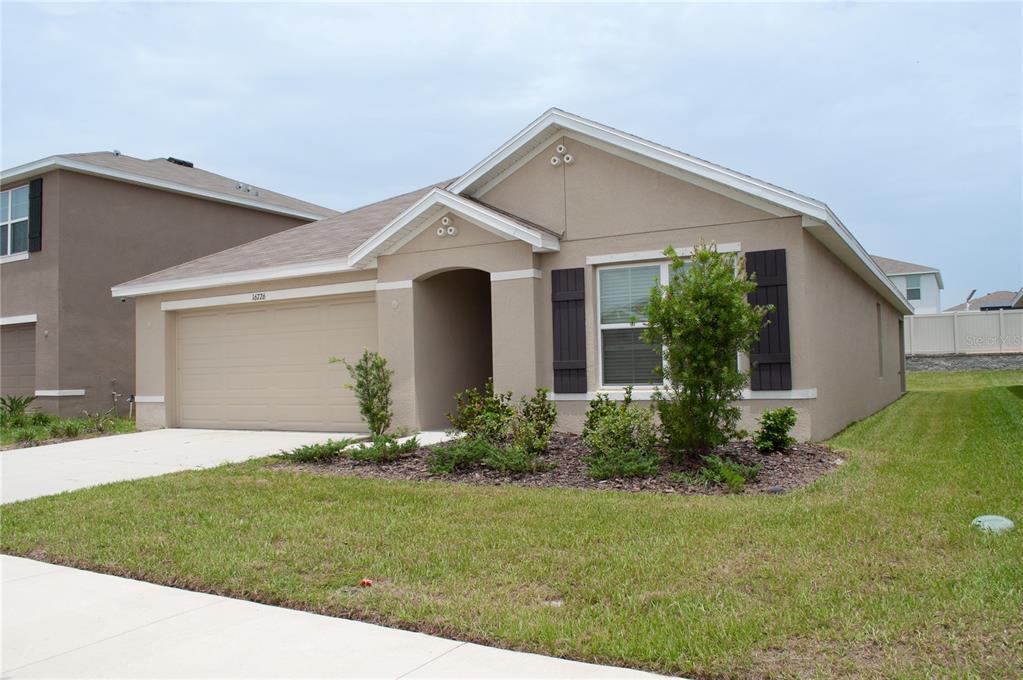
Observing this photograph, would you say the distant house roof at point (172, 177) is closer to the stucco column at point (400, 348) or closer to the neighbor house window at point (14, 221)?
the neighbor house window at point (14, 221)

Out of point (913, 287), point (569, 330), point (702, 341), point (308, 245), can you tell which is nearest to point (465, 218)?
point (569, 330)

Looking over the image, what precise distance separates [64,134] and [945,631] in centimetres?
2061

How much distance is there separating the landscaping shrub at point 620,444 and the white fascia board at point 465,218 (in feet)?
9.30

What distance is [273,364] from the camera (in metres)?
14.5

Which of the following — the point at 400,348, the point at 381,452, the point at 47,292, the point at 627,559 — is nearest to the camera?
the point at 627,559

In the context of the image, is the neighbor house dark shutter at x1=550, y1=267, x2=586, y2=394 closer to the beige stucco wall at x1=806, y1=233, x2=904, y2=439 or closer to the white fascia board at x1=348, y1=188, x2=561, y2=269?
the white fascia board at x1=348, y1=188, x2=561, y2=269

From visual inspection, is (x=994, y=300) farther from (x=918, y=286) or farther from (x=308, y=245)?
(x=308, y=245)

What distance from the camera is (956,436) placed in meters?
11.3

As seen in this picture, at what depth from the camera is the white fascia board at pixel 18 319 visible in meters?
18.9

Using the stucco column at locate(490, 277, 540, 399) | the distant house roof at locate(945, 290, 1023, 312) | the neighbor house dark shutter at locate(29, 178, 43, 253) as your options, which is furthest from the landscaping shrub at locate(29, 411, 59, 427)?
the distant house roof at locate(945, 290, 1023, 312)

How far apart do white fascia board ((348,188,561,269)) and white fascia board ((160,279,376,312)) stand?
592 mm

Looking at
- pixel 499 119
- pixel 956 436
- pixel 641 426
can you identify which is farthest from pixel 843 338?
pixel 499 119

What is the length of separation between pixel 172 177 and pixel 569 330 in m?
14.6

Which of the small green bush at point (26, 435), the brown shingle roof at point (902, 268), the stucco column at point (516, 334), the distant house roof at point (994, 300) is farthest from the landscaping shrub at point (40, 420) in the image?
the distant house roof at point (994, 300)
